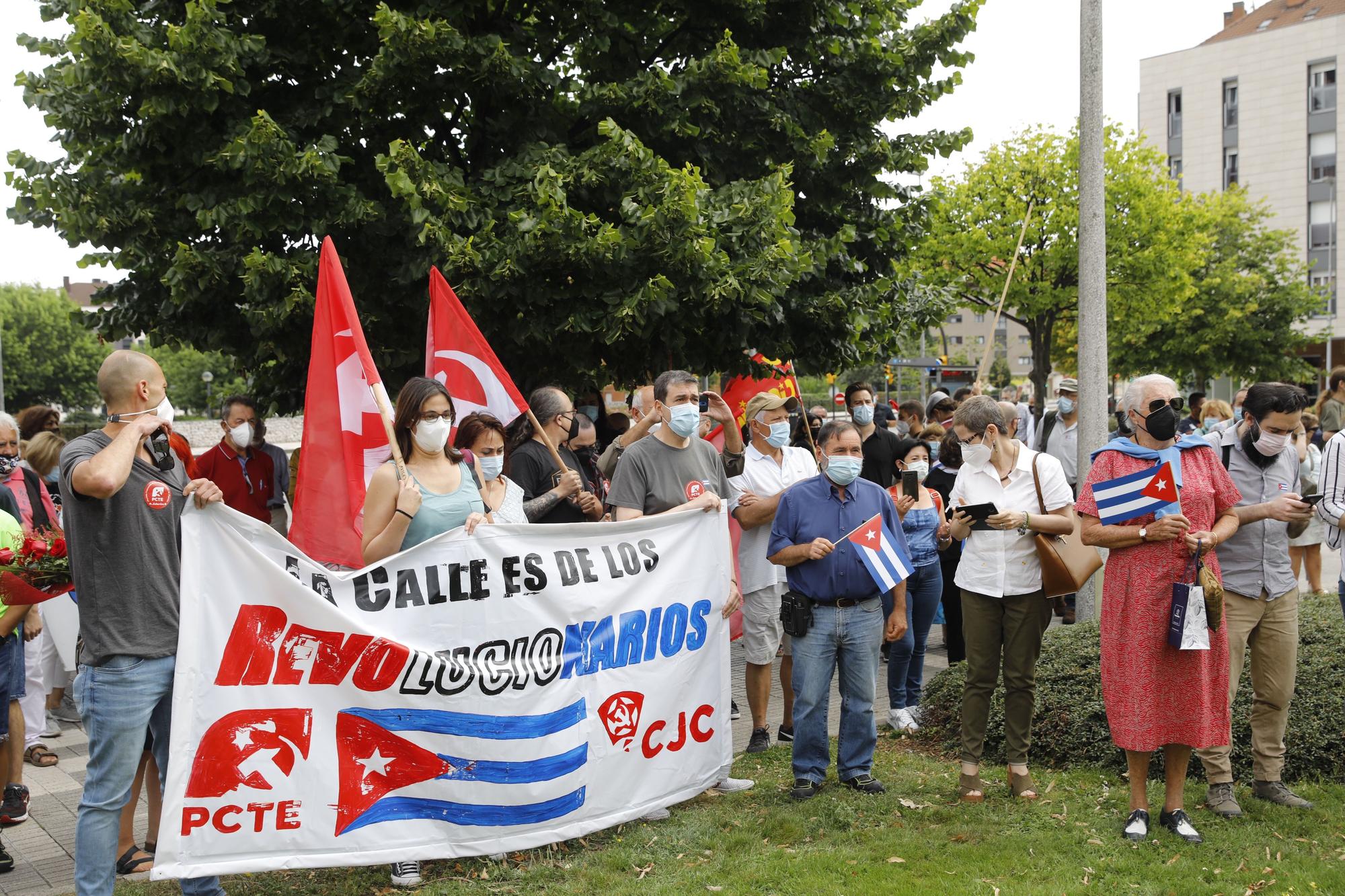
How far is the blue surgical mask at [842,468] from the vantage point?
6.06 meters

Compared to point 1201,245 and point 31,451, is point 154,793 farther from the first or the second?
point 1201,245

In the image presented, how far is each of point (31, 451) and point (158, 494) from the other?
4252mm

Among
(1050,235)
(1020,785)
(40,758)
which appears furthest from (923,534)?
(1050,235)

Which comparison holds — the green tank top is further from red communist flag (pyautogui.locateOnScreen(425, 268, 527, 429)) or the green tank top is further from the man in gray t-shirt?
red communist flag (pyautogui.locateOnScreen(425, 268, 527, 429))

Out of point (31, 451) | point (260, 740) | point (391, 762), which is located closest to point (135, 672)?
point (260, 740)

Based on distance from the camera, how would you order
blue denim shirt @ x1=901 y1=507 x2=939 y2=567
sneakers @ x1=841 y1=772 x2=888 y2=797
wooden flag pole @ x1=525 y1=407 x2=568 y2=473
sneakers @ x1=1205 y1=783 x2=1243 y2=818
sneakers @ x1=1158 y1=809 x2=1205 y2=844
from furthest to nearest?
blue denim shirt @ x1=901 y1=507 x2=939 y2=567 < wooden flag pole @ x1=525 y1=407 x2=568 y2=473 < sneakers @ x1=841 y1=772 x2=888 y2=797 < sneakers @ x1=1205 y1=783 x2=1243 y2=818 < sneakers @ x1=1158 y1=809 x2=1205 y2=844

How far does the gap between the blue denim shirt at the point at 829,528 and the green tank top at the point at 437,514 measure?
1655mm

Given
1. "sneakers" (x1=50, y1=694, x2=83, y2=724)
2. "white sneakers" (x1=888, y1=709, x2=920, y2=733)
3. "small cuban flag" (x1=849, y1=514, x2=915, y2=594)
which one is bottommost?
"sneakers" (x1=50, y1=694, x2=83, y2=724)

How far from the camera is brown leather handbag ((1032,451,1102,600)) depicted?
5.82m

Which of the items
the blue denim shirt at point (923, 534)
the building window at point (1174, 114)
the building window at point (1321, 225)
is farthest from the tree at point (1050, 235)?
the building window at point (1174, 114)

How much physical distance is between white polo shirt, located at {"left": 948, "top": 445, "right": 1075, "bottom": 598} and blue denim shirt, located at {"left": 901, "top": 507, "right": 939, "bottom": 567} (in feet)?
6.09

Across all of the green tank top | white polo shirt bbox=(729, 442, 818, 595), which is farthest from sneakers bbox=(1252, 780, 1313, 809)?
the green tank top

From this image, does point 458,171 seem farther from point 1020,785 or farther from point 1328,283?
point 1328,283

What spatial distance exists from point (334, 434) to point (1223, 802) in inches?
188
